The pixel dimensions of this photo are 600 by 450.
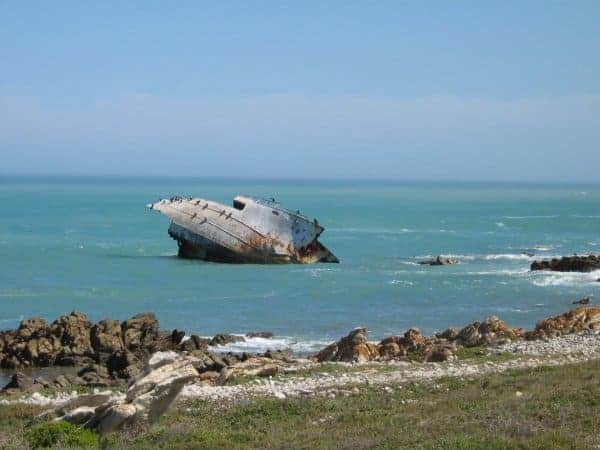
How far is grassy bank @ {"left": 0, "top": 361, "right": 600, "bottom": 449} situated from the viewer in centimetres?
1418

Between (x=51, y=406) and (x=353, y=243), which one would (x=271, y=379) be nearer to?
(x=51, y=406)

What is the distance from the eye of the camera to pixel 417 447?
1362cm

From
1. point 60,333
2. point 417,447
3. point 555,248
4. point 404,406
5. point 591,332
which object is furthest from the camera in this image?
point 555,248

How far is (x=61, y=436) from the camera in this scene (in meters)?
15.2

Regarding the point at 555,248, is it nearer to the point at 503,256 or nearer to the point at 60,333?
the point at 503,256

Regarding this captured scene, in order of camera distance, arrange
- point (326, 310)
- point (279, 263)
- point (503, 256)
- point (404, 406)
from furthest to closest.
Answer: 1. point (503, 256)
2. point (279, 263)
3. point (326, 310)
4. point (404, 406)

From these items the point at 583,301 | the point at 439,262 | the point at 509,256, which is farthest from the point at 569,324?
the point at 509,256

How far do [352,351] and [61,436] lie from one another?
516 inches

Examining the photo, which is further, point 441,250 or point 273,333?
point 441,250

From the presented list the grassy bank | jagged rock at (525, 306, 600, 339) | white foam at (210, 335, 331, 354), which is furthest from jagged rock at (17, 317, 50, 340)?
jagged rock at (525, 306, 600, 339)

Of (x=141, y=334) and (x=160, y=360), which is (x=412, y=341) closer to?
(x=141, y=334)

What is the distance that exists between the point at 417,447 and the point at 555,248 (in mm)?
63745

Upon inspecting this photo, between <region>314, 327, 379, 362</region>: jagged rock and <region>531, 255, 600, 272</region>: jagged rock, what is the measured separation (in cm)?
3039

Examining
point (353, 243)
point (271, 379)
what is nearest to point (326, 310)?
point (271, 379)
